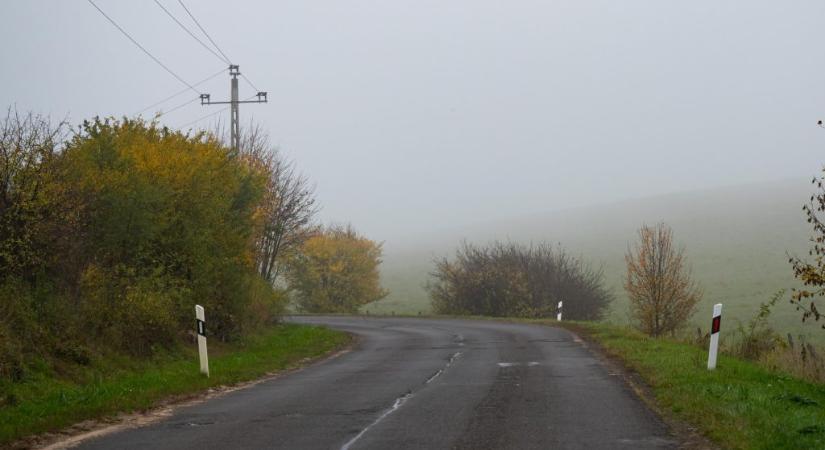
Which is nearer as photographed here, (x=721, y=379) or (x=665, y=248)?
(x=721, y=379)

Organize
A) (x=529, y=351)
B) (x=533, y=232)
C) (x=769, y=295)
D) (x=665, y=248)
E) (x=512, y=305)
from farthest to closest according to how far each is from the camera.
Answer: (x=533, y=232) < (x=769, y=295) < (x=512, y=305) < (x=665, y=248) < (x=529, y=351)

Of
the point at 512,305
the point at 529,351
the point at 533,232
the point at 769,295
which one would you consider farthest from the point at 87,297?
the point at 533,232

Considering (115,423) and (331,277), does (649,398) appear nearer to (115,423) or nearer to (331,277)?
(115,423)

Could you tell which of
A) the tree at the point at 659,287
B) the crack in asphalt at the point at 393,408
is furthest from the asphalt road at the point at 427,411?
the tree at the point at 659,287

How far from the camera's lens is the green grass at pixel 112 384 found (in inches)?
436

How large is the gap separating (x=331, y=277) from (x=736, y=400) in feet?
166

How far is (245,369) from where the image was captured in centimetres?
1809

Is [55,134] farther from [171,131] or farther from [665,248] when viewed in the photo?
[665,248]

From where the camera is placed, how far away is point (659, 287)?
33688 mm

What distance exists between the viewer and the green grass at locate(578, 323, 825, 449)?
29.5 ft

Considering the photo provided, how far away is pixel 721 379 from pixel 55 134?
12035mm

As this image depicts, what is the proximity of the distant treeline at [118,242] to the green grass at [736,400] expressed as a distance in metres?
9.60

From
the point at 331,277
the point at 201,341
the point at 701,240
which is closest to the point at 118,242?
the point at 201,341

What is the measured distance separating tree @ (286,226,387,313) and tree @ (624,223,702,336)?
29.0 meters
